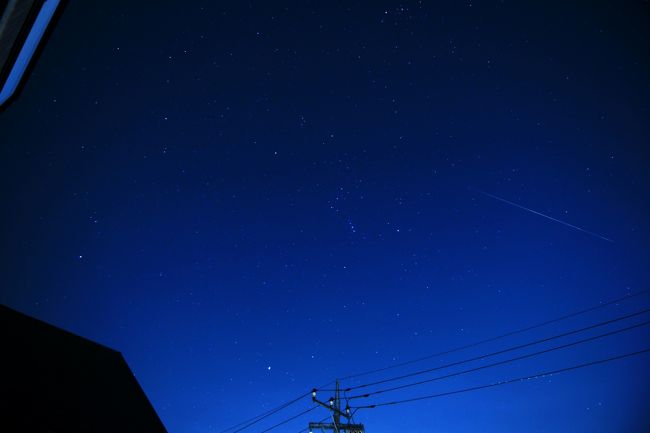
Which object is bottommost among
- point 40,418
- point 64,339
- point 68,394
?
point 40,418

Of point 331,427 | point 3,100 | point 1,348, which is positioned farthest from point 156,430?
point 3,100

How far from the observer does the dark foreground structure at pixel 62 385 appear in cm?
1150

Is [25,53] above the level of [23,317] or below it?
below

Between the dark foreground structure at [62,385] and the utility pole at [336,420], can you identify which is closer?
the dark foreground structure at [62,385]

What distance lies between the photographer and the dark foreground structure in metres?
11.5

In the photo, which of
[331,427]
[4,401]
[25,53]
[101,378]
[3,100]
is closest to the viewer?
[25,53]

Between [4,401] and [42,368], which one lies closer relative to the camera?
[4,401]

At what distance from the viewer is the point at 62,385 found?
528 inches

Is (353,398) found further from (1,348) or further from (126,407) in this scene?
(1,348)

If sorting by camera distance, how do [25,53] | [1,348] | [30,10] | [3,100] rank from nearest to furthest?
[30,10], [25,53], [3,100], [1,348]

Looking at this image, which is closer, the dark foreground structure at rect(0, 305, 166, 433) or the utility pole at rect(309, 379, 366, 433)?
the dark foreground structure at rect(0, 305, 166, 433)

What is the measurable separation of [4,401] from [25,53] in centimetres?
1406

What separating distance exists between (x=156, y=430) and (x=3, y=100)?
16.0 meters

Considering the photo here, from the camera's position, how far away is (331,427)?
19531mm
